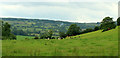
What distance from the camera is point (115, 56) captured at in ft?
42.6

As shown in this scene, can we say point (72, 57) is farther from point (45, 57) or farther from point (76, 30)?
point (76, 30)

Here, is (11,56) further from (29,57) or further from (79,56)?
(79,56)

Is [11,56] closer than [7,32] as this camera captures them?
Yes

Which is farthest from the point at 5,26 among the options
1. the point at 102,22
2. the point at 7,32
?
the point at 102,22

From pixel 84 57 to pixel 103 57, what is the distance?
1.21 meters

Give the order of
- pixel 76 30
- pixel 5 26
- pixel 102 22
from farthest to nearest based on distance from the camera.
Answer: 1. pixel 76 30
2. pixel 102 22
3. pixel 5 26

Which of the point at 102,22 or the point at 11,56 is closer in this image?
the point at 11,56

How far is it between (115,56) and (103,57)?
0.76 metres

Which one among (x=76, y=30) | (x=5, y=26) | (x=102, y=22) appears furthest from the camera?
(x=76, y=30)

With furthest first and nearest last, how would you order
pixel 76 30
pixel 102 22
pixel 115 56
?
pixel 76 30 → pixel 102 22 → pixel 115 56

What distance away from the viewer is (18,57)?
44.2ft

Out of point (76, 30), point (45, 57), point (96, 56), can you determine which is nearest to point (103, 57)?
point (96, 56)

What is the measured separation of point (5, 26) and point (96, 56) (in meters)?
95.3

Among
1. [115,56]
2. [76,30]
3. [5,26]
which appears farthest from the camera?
[76,30]
